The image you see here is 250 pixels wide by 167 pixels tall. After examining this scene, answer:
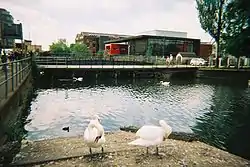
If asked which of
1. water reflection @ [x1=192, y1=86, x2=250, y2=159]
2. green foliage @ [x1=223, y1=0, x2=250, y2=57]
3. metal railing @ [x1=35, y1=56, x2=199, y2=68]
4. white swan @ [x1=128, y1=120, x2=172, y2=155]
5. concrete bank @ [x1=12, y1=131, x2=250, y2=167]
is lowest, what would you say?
water reflection @ [x1=192, y1=86, x2=250, y2=159]

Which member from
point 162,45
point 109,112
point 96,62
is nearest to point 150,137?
point 109,112

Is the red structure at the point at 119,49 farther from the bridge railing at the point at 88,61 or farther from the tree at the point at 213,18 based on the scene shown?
the tree at the point at 213,18

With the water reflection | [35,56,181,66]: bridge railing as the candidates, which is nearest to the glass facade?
[35,56,181,66]: bridge railing

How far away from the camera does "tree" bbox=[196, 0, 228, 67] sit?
40438 mm

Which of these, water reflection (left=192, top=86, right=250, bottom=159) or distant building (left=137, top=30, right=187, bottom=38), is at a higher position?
distant building (left=137, top=30, right=187, bottom=38)

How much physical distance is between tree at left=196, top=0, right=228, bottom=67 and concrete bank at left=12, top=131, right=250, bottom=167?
123ft

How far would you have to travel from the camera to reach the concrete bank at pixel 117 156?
557cm

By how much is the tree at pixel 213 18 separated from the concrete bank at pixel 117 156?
123ft

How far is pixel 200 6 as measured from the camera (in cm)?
4225

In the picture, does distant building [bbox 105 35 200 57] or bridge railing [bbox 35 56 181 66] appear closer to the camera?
bridge railing [bbox 35 56 181 66]

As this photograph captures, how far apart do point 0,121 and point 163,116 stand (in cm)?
895

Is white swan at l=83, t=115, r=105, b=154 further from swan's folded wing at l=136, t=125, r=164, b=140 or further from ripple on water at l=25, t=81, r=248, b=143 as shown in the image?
ripple on water at l=25, t=81, r=248, b=143

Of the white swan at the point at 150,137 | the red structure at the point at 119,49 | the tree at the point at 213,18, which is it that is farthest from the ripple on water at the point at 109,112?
the red structure at the point at 119,49

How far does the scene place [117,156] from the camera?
5.89 meters
